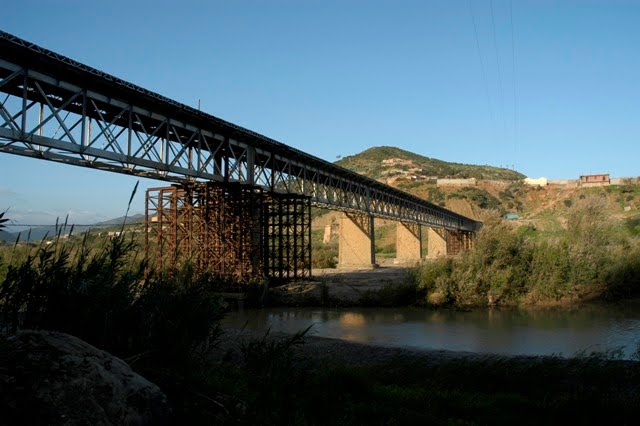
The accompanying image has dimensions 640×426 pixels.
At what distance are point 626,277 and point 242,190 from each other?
69.7 feet

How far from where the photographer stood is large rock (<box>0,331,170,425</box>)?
13.1 feet

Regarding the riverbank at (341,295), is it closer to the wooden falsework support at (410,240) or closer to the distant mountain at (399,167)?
the wooden falsework support at (410,240)

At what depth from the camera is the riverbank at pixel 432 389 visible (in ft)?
21.8

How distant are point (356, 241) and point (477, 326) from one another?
116 feet

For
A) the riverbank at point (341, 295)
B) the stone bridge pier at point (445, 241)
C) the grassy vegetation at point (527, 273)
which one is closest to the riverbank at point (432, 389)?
the grassy vegetation at point (527, 273)

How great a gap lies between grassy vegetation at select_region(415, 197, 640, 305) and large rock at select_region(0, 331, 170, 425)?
23388 mm

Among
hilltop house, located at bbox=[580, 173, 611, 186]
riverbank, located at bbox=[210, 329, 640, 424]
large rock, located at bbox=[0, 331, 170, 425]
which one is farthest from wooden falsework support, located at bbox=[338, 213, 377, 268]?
hilltop house, located at bbox=[580, 173, 611, 186]

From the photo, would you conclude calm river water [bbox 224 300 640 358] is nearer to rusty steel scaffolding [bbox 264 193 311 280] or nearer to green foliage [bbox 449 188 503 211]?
rusty steel scaffolding [bbox 264 193 311 280]

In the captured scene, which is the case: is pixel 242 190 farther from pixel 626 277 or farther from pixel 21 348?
pixel 21 348

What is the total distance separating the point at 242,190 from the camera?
28531 mm

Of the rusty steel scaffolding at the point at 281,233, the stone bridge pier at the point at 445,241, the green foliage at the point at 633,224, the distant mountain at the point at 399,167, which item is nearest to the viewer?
the rusty steel scaffolding at the point at 281,233

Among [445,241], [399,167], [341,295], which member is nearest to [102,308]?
[341,295]

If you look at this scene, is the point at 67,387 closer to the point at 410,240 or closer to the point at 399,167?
the point at 410,240

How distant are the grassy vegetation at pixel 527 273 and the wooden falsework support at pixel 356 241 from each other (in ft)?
86.3
